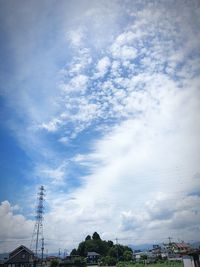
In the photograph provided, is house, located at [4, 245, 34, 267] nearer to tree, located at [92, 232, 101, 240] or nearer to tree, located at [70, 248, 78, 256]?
tree, located at [70, 248, 78, 256]

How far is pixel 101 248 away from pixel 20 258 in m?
48.2

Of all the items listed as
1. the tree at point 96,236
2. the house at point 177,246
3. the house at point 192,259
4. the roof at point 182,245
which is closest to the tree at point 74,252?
the tree at point 96,236

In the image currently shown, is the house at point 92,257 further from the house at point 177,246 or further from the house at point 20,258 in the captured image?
the house at point 177,246

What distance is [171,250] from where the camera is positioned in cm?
11962

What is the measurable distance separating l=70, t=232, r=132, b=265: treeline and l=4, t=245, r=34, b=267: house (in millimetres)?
37619

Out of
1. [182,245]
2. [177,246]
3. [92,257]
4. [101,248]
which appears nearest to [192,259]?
[92,257]

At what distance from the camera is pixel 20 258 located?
220 ft

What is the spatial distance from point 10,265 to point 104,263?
1293 inches

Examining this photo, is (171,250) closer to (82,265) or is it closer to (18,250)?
(82,265)

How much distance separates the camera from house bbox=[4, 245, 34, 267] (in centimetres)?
6525

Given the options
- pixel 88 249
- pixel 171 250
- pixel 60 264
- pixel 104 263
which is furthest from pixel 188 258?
pixel 171 250

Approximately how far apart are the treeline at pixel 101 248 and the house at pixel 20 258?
3762 cm

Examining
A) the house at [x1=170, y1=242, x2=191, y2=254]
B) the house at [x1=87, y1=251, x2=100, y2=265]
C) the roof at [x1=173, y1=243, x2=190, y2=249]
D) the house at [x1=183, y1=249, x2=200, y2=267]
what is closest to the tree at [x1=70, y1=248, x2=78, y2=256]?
the house at [x1=87, y1=251, x2=100, y2=265]

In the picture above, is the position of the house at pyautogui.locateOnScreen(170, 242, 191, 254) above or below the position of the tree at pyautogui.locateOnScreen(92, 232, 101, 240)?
below
